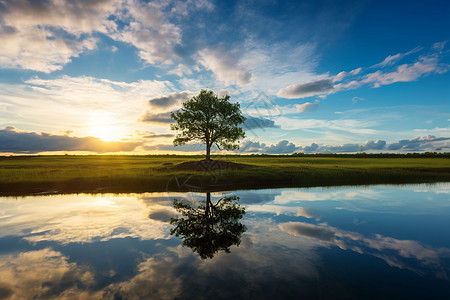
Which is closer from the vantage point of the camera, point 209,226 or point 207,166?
point 209,226

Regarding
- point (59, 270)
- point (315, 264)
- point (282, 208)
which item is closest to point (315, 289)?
point (315, 264)

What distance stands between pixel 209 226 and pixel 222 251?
410cm

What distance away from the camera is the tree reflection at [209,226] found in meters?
12.1

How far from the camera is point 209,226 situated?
15.3 metres

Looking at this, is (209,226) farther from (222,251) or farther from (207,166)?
(207,166)

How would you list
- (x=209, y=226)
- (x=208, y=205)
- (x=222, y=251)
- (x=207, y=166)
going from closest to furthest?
(x=222, y=251) → (x=209, y=226) → (x=208, y=205) → (x=207, y=166)

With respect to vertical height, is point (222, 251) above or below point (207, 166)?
below

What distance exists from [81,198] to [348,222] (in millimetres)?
25202

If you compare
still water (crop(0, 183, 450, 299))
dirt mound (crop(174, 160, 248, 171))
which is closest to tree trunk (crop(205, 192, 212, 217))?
still water (crop(0, 183, 450, 299))

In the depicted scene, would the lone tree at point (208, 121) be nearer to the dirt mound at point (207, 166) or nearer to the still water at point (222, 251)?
the dirt mound at point (207, 166)

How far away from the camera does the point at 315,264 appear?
9.98 m

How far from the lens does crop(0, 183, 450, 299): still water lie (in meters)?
8.20

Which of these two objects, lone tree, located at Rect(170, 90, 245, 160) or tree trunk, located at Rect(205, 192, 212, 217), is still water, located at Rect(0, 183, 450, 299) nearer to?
tree trunk, located at Rect(205, 192, 212, 217)

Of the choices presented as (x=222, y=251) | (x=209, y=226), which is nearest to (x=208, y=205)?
(x=209, y=226)
